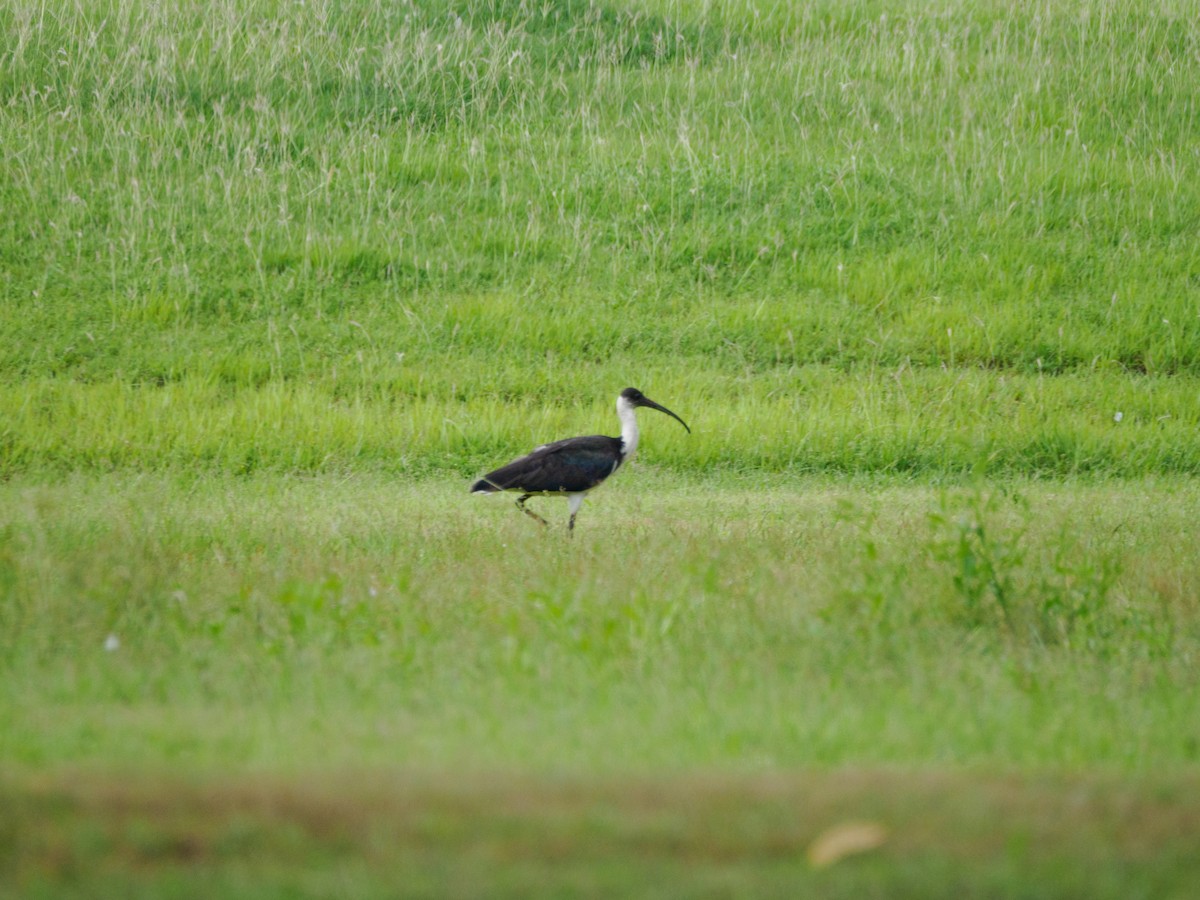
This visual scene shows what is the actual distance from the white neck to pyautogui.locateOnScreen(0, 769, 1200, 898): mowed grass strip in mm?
4773

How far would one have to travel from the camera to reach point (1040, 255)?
12.8 meters

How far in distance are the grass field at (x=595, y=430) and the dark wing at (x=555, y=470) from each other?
13.2 inches

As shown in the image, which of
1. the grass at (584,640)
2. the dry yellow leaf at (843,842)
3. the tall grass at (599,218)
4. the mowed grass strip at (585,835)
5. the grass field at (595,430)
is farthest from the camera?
the tall grass at (599,218)

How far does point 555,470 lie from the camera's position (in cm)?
817

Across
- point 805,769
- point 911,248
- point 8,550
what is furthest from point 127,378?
point 805,769

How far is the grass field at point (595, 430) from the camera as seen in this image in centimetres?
369

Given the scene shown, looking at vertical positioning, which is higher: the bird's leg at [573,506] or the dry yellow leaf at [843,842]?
the dry yellow leaf at [843,842]

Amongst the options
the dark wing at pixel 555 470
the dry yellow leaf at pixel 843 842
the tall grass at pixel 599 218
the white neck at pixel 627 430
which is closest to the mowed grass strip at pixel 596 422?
the tall grass at pixel 599 218

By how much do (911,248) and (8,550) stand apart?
9.09 m

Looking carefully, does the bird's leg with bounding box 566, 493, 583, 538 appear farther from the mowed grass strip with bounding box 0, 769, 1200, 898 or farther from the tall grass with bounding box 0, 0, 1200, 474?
the mowed grass strip with bounding box 0, 769, 1200, 898

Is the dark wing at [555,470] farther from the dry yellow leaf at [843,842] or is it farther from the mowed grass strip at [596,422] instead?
the dry yellow leaf at [843,842]

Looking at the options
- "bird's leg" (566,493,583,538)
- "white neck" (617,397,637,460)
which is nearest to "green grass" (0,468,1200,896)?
"bird's leg" (566,493,583,538)

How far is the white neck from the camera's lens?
28.4 ft

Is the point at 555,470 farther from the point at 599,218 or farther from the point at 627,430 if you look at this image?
the point at 599,218
